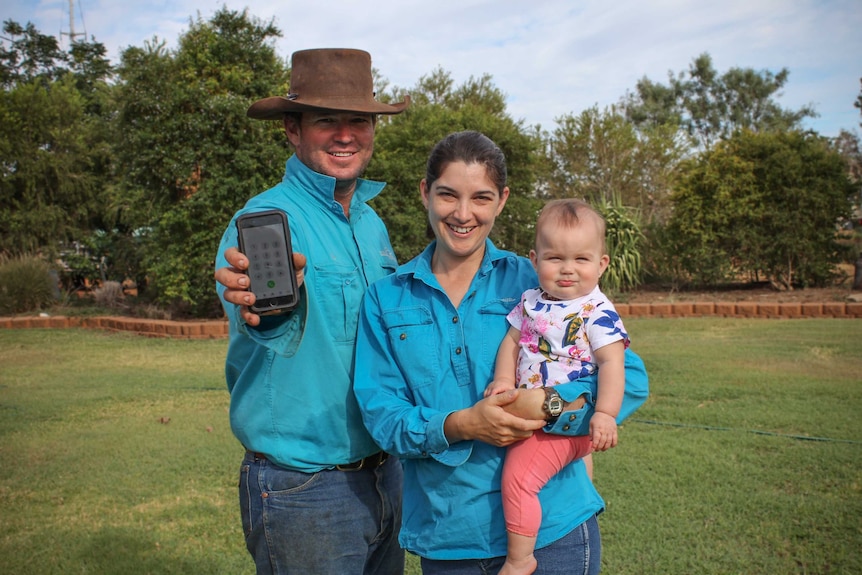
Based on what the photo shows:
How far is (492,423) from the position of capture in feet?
6.06

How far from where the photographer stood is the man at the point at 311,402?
214 centimetres

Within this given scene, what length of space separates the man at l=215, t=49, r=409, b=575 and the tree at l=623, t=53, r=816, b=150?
32734mm

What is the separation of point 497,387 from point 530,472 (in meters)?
0.24

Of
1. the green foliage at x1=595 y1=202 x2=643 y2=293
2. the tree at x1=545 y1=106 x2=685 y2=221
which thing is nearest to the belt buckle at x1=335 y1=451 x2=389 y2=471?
the green foliage at x1=595 y1=202 x2=643 y2=293

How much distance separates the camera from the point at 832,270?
490 inches

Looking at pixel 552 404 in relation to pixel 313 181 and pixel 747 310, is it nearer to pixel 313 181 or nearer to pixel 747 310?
pixel 313 181

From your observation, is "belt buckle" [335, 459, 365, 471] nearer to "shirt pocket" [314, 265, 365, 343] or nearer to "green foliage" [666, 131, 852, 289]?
"shirt pocket" [314, 265, 365, 343]

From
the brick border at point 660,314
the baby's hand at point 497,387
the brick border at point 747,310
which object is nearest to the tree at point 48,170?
the brick border at point 660,314

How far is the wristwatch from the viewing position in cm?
189

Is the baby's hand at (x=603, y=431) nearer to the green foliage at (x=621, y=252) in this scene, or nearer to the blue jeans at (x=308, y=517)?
the blue jeans at (x=308, y=517)

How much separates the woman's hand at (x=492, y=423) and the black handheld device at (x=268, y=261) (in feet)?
1.73

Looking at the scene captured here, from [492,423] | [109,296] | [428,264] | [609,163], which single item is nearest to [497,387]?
[492,423]

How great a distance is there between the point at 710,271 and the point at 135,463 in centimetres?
1031

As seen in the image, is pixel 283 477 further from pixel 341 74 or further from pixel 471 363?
pixel 341 74
